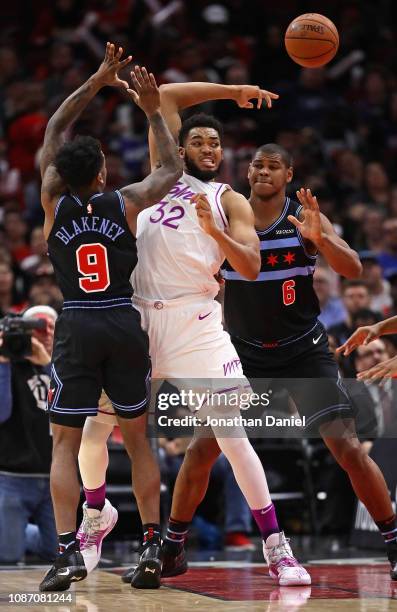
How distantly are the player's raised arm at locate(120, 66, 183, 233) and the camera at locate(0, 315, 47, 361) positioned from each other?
4.66 ft

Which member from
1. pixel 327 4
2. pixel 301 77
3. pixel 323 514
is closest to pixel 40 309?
pixel 323 514

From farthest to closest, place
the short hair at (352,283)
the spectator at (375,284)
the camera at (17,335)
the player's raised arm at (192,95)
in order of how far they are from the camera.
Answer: the spectator at (375,284)
the short hair at (352,283)
the camera at (17,335)
the player's raised arm at (192,95)

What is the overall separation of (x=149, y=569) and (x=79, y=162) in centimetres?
214

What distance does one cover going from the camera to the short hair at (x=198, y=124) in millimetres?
6629

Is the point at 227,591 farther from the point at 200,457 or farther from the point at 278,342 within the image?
the point at 278,342

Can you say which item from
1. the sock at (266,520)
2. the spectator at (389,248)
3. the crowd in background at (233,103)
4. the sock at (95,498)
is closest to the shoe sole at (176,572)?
the sock at (95,498)

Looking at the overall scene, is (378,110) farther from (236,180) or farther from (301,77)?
(236,180)

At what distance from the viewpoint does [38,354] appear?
25.6 ft

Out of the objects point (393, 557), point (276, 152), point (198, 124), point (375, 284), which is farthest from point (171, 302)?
point (375, 284)

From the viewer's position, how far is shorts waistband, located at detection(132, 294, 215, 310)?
634 centimetres

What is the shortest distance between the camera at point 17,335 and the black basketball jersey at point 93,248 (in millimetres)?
1229

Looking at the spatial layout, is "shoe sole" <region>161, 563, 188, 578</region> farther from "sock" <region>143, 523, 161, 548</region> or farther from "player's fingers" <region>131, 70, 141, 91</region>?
"player's fingers" <region>131, 70, 141, 91</region>

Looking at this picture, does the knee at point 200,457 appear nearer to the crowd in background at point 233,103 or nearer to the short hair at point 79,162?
the short hair at point 79,162

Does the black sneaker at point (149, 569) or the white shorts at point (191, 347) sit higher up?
the white shorts at point (191, 347)
